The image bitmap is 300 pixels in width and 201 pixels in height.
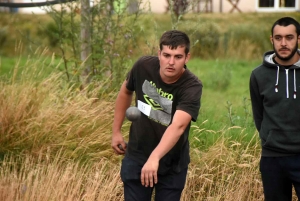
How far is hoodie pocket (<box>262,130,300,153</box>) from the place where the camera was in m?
4.76

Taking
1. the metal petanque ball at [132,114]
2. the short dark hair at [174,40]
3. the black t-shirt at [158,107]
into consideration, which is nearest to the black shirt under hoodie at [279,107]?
the black t-shirt at [158,107]

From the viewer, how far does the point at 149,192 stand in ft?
16.0

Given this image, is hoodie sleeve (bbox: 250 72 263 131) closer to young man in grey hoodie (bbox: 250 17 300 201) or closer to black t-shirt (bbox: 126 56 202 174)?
young man in grey hoodie (bbox: 250 17 300 201)

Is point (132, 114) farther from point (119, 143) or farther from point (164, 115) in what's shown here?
point (119, 143)

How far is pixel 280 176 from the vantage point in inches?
193

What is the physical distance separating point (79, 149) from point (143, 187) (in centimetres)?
192

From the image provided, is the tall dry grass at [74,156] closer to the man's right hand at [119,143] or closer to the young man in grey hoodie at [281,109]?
the man's right hand at [119,143]

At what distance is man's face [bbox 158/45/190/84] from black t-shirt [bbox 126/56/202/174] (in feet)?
0.35

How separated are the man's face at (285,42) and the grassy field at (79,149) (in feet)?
5.41

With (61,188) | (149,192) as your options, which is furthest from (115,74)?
(149,192)

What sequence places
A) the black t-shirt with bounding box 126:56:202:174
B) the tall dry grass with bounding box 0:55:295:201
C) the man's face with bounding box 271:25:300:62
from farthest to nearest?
1. the tall dry grass with bounding box 0:55:295:201
2. the man's face with bounding box 271:25:300:62
3. the black t-shirt with bounding box 126:56:202:174

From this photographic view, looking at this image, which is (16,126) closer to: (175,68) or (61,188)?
(61,188)

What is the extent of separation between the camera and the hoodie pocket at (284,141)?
4758 millimetres

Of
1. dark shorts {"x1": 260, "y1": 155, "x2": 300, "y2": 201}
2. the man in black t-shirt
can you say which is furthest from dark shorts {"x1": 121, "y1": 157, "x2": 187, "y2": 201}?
dark shorts {"x1": 260, "y1": 155, "x2": 300, "y2": 201}
